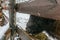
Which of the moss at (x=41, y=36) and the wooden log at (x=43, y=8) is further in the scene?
the moss at (x=41, y=36)

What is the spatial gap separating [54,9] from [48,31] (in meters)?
0.32

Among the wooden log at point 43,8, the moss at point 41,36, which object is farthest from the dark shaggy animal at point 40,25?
the wooden log at point 43,8

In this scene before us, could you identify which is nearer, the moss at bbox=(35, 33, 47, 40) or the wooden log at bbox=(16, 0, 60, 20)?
the wooden log at bbox=(16, 0, 60, 20)

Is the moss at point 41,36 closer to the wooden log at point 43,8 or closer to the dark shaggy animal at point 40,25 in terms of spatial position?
the dark shaggy animal at point 40,25

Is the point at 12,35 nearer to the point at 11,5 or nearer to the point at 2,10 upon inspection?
the point at 11,5

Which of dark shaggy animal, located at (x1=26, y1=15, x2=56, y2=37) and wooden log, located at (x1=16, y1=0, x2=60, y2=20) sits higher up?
wooden log, located at (x1=16, y1=0, x2=60, y2=20)

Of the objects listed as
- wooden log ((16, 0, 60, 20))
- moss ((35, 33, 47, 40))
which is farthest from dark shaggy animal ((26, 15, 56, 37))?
Result: wooden log ((16, 0, 60, 20))

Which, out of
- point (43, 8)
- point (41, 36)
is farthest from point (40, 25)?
point (43, 8)

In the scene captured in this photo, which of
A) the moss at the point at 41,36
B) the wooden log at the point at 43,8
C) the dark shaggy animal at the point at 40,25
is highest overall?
the wooden log at the point at 43,8

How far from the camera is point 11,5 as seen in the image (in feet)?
2.65

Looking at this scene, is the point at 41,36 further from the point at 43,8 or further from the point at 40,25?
the point at 43,8

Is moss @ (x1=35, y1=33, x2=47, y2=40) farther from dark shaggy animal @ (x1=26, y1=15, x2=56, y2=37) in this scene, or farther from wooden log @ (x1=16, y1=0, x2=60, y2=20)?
wooden log @ (x1=16, y1=0, x2=60, y2=20)

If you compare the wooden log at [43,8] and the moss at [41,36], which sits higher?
the wooden log at [43,8]

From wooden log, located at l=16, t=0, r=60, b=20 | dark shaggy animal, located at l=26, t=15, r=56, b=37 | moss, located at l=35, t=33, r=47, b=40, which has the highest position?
wooden log, located at l=16, t=0, r=60, b=20
